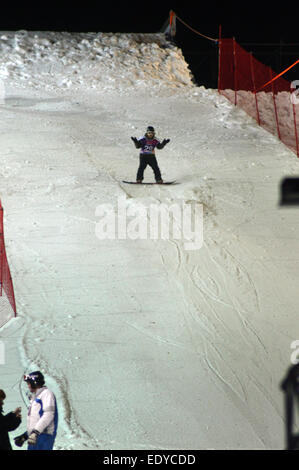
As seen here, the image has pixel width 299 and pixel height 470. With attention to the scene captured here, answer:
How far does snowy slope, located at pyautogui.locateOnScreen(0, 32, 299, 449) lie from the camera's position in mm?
8094

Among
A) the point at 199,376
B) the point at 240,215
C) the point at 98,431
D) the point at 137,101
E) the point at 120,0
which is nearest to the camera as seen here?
the point at 98,431

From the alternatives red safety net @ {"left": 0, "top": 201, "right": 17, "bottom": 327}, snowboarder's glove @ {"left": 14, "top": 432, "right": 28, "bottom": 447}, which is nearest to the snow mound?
red safety net @ {"left": 0, "top": 201, "right": 17, "bottom": 327}

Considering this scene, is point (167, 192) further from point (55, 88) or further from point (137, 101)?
point (55, 88)

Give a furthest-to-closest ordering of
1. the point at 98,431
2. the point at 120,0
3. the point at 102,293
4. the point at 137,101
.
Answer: the point at 120,0, the point at 137,101, the point at 102,293, the point at 98,431

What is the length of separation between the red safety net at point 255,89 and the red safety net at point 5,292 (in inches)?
438

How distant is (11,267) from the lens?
11.2 m

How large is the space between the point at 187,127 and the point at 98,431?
40.2 ft

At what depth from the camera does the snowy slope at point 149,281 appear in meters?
8.09

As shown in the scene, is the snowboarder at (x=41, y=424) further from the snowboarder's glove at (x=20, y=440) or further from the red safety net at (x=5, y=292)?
the red safety net at (x=5, y=292)

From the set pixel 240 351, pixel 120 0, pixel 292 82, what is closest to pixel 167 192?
pixel 240 351

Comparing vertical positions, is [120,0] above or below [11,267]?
above

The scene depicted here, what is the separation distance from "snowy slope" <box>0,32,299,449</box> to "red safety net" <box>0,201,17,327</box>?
169mm

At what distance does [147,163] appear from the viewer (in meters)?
14.0

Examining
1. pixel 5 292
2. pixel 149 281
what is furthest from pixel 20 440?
pixel 149 281
